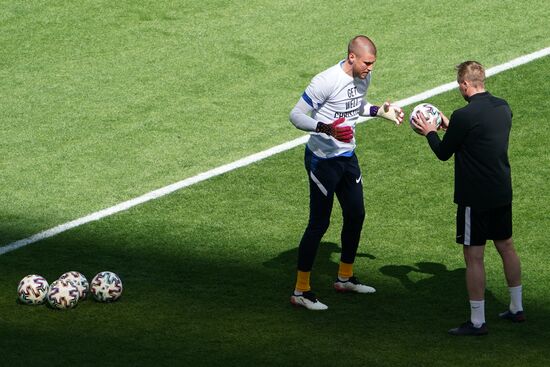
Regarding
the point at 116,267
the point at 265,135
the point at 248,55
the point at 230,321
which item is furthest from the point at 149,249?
the point at 248,55

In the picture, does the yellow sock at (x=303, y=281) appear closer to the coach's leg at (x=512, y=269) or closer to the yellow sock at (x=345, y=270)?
the yellow sock at (x=345, y=270)

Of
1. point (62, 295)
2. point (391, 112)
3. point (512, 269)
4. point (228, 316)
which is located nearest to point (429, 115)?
point (391, 112)

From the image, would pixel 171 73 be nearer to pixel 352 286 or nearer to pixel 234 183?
pixel 234 183

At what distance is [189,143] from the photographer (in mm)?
15586

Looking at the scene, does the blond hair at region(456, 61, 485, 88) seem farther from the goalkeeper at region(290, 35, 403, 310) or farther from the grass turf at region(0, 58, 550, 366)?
the grass turf at region(0, 58, 550, 366)

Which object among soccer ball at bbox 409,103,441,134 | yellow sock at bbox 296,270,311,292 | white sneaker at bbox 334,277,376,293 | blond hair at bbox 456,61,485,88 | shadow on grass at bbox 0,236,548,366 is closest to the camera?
shadow on grass at bbox 0,236,548,366

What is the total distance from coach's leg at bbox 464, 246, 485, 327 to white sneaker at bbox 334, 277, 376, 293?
1.42 meters

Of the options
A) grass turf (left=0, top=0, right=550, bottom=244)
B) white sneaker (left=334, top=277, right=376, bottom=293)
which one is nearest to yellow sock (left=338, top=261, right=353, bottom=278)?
white sneaker (left=334, top=277, right=376, bottom=293)

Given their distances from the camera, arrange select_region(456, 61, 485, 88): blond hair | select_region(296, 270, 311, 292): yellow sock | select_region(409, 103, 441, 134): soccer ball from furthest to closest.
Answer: select_region(296, 270, 311, 292): yellow sock
select_region(409, 103, 441, 134): soccer ball
select_region(456, 61, 485, 88): blond hair

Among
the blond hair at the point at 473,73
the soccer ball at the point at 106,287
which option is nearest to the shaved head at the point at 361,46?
the blond hair at the point at 473,73

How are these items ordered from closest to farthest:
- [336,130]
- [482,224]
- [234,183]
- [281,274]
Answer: [482,224] → [336,130] → [281,274] → [234,183]

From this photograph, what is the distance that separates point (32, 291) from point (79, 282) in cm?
44

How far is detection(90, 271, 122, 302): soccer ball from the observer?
11.1 meters

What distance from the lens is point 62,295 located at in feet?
35.7
